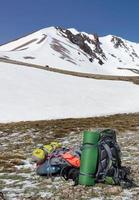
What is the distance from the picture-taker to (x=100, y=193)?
51.9 feet

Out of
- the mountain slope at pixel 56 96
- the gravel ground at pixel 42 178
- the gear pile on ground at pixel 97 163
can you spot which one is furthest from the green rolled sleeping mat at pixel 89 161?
the mountain slope at pixel 56 96

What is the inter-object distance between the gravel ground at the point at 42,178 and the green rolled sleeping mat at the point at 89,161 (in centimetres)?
30

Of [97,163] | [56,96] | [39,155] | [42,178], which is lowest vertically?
[42,178]

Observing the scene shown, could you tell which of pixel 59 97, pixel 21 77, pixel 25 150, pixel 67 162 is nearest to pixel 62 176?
pixel 67 162

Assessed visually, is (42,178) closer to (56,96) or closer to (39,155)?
(39,155)

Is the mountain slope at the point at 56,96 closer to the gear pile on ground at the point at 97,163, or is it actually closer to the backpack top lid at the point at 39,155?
the backpack top lid at the point at 39,155

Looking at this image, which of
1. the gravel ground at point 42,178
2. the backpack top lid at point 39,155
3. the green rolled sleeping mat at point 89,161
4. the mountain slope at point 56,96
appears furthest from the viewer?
the mountain slope at point 56,96

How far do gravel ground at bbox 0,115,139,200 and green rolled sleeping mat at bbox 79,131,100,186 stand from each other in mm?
303

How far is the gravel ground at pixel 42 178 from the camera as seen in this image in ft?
51.6

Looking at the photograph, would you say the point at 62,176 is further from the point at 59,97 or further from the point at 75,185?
the point at 59,97

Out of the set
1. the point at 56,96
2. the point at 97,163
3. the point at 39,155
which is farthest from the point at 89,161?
the point at 56,96

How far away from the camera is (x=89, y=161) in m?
16.5

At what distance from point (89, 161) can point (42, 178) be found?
2725 millimetres

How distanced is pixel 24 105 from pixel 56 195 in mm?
48002
